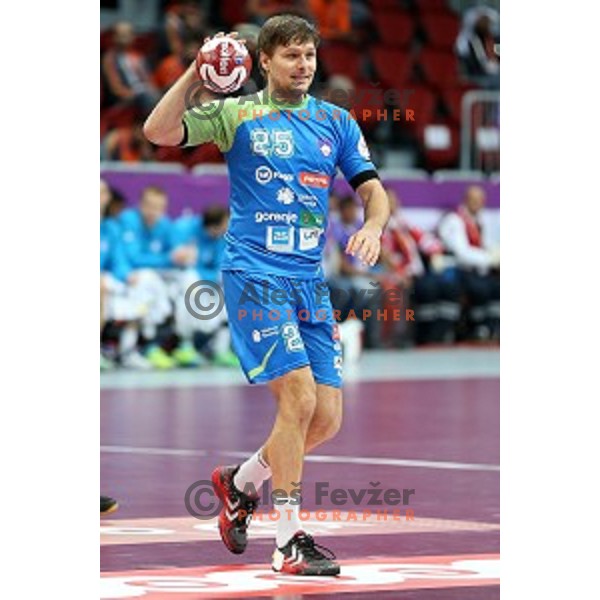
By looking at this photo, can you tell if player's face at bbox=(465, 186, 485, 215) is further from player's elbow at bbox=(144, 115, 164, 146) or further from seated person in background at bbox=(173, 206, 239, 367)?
player's elbow at bbox=(144, 115, 164, 146)

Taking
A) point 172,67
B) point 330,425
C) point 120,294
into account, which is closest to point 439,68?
point 172,67

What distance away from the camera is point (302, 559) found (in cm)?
851

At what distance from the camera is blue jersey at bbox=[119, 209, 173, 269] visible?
20844 millimetres

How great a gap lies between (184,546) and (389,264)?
14.2 m

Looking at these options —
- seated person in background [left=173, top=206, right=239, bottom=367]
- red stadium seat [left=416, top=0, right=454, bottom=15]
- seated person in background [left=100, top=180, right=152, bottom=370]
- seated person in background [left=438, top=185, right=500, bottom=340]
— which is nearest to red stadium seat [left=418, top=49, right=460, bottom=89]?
red stadium seat [left=416, top=0, right=454, bottom=15]

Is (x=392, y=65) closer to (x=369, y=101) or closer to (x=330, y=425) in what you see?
(x=369, y=101)

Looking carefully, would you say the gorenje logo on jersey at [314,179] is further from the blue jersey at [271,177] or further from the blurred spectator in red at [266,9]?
the blurred spectator in red at [266,9]

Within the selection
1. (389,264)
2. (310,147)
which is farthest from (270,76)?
(389,264)

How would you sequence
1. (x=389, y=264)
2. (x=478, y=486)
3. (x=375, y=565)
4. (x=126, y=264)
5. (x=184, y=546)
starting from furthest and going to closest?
(x=389, y=264)
(x=126, y=264)
(x=478, y=486)
(x=184, y=546)
(x=375, y=565)

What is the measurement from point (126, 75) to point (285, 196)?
14824 mm

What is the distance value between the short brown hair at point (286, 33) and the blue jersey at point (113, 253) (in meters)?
11.9

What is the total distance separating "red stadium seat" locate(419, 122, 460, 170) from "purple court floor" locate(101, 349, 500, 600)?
6.90 m
